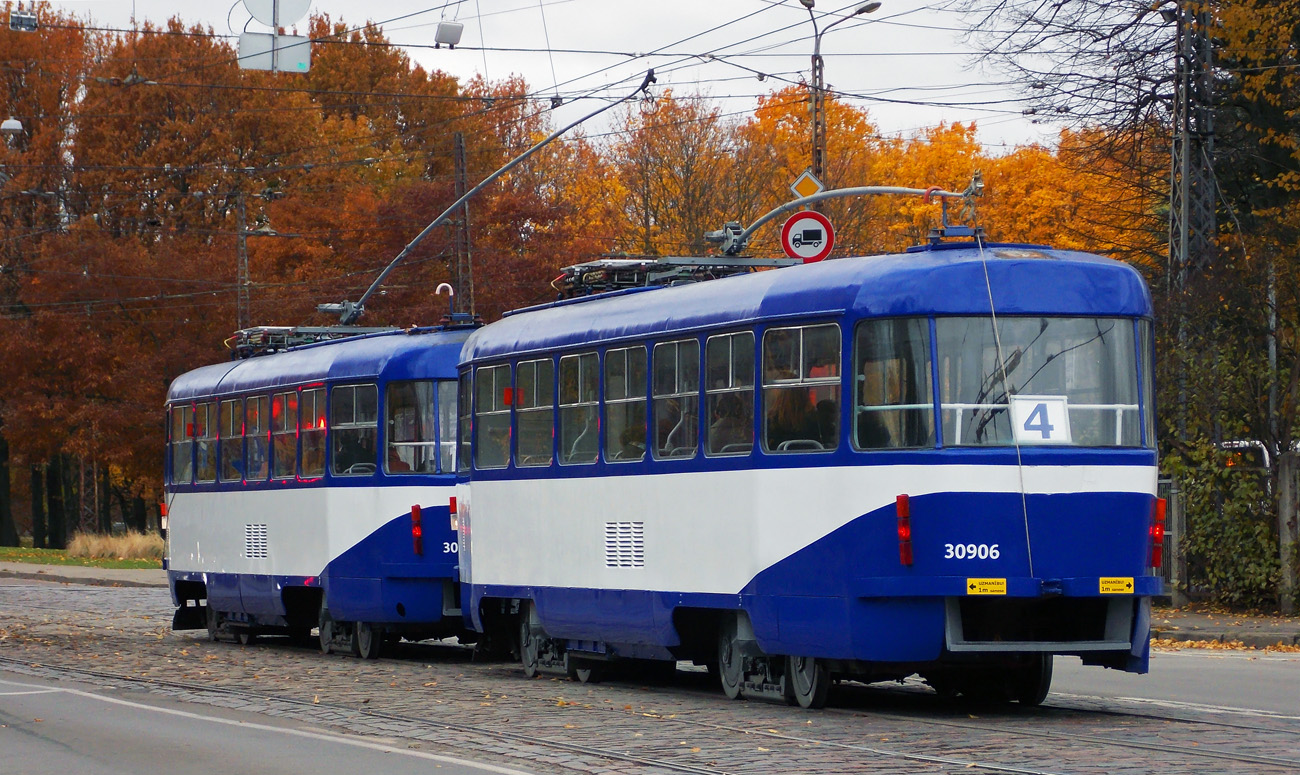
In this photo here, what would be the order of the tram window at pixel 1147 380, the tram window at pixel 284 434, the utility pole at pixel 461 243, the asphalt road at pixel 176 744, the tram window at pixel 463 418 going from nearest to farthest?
A: the asphalt road at pixel 176 744
the tram window at pixel 1147 380
the tram window at pixel 463 418
the tram window at pixel 284 434
the utility pole at pixel 461 243

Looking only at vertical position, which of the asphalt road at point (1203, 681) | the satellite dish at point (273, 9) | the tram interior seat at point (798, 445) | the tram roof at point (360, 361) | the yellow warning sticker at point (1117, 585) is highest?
the satellite dish at point (273, 9)

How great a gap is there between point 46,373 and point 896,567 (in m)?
42.9

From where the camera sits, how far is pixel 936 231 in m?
14.2

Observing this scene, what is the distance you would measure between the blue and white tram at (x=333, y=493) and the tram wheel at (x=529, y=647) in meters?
2.16

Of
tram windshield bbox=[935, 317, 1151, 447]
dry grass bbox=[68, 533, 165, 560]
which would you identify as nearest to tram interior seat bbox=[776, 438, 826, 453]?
tram windshield bbox=[935, 317, 1151, 447]

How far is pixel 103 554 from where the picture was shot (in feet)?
171

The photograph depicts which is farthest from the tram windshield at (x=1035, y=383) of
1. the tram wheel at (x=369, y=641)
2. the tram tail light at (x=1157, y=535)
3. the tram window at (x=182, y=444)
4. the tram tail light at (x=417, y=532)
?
the tram window at (x=182, y=444)

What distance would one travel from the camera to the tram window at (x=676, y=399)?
15570 mm

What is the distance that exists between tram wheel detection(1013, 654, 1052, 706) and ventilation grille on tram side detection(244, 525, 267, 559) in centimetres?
1151

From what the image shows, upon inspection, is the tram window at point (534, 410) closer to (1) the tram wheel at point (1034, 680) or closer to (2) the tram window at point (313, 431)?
(2) the tram window at point (313, 431)

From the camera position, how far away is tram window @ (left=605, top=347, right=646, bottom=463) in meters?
16.3

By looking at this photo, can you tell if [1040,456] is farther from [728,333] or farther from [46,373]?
[46,373]

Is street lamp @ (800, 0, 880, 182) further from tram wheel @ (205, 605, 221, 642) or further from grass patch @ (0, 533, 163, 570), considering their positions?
grass patch @ (0, 533, 163, 570)

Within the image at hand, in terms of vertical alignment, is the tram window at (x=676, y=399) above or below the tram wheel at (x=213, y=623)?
above
